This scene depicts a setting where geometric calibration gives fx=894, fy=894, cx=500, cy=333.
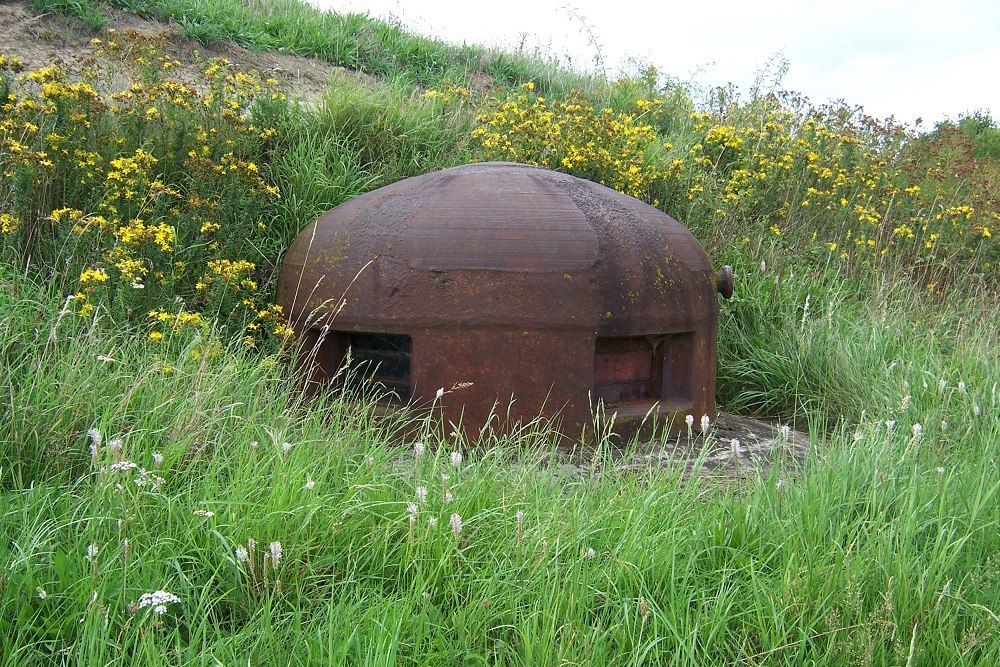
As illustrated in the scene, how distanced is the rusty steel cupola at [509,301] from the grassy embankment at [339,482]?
27 centimetres

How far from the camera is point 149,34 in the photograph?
811cm

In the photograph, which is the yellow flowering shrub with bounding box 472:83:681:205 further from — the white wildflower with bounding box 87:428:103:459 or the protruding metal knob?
the white wildflower with bounding box 87:428:103:459

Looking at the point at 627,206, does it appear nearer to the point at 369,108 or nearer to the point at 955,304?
the point at 369,108

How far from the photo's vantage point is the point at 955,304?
624cm

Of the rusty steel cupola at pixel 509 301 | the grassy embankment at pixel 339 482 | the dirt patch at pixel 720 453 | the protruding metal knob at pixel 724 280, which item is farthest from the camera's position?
the protruding metal knob at pixel 724 280

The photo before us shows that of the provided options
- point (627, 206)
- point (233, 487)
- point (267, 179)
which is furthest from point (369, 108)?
point (233, 487)

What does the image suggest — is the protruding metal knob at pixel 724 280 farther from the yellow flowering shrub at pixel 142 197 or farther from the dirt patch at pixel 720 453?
the yellow flowering shrub at pixel 142 197

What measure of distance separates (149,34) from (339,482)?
6.94 meters

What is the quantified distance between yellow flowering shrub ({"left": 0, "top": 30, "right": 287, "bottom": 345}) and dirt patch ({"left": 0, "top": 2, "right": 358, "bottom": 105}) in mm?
2077

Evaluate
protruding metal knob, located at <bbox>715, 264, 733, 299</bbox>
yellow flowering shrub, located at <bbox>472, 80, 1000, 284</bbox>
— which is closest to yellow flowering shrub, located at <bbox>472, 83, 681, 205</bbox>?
yellow flowering shrub, located at <bbox>472, 80, 1000, 284</bbox>

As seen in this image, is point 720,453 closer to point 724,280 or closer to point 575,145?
point 724,280

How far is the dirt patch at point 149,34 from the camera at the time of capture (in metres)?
7.24

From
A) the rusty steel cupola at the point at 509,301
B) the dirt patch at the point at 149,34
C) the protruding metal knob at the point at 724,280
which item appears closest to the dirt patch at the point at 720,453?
the rusty steel cupola at the point at 509,301

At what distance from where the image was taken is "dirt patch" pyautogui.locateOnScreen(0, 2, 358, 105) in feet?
23.8
